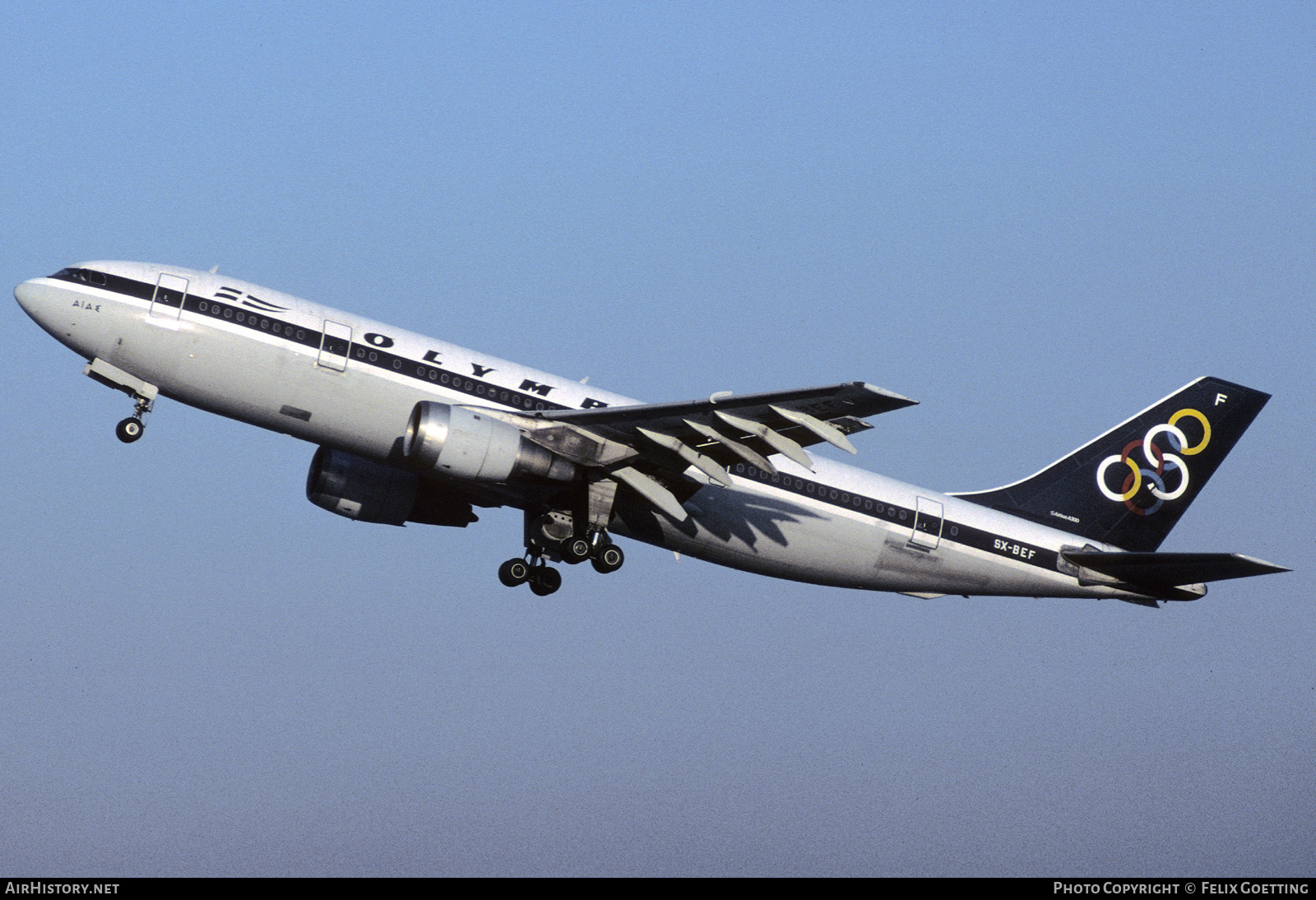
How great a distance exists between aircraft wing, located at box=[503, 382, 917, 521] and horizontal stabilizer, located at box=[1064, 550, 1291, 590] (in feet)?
30.6

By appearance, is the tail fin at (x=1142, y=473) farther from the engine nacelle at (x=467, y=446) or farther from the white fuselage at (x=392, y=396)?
the engine nacelle at (x=467, y=446)

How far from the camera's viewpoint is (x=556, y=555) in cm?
3741

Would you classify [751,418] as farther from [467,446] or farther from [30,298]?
[30,298]

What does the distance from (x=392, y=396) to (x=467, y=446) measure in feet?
7.73

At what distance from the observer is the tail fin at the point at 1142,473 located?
4131 centimetres

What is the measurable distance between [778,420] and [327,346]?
9.82 m

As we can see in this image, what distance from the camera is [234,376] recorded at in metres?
33.4

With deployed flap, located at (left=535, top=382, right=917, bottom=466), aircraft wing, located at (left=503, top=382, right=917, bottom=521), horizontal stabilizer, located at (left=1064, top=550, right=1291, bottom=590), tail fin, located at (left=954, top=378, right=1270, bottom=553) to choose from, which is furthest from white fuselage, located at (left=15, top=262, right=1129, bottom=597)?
tail fin, located at (left=954, top=378, right=1270, bottom=553)

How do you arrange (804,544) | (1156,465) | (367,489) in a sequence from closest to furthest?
(804,544) → (367,489) → (1156,465)

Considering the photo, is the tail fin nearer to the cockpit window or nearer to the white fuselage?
the white fuselage

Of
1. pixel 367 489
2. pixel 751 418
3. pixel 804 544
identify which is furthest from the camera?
pixel 367 489

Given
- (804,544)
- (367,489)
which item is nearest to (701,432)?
(804,544)

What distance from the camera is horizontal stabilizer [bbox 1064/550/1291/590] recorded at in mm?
36000
